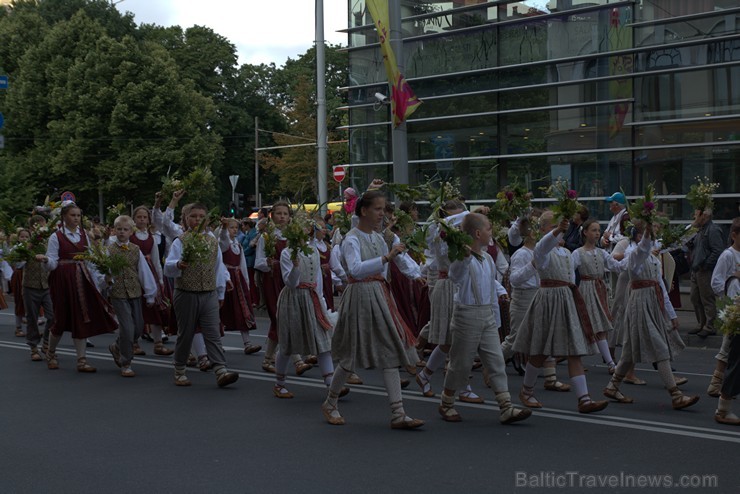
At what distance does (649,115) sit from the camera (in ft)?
68.2

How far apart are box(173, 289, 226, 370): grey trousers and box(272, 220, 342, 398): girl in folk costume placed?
1.02m

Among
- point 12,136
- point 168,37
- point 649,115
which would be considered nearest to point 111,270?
point 649,115

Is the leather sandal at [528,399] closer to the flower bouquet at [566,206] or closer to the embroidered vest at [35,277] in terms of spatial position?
the flower bouquet at [566,206]

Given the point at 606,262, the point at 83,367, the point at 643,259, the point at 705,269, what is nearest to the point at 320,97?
the point at 705,269

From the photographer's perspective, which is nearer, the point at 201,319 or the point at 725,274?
the point at 725,274

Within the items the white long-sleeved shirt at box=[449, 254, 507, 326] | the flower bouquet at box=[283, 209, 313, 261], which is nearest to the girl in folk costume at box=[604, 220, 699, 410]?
the white long-sleeved shirt at box=[449, 254, 507, 326]

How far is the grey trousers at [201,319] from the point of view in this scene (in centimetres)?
1082

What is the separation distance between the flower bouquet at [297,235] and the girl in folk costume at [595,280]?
128 inches

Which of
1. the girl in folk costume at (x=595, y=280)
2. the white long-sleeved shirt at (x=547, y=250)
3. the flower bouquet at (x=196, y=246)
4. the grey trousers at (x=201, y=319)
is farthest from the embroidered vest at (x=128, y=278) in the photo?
the white long-sleeved shirt at (x=547, y=250)

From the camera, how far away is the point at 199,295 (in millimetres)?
10891

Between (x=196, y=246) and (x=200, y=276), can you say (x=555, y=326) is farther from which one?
(x=200, y=276)

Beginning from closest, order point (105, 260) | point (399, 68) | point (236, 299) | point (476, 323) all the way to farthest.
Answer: point (476, 323), point (105, 260), point (236, 299), point (399, 68)

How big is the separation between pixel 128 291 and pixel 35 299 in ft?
8.59

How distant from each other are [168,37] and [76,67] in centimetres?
1564
